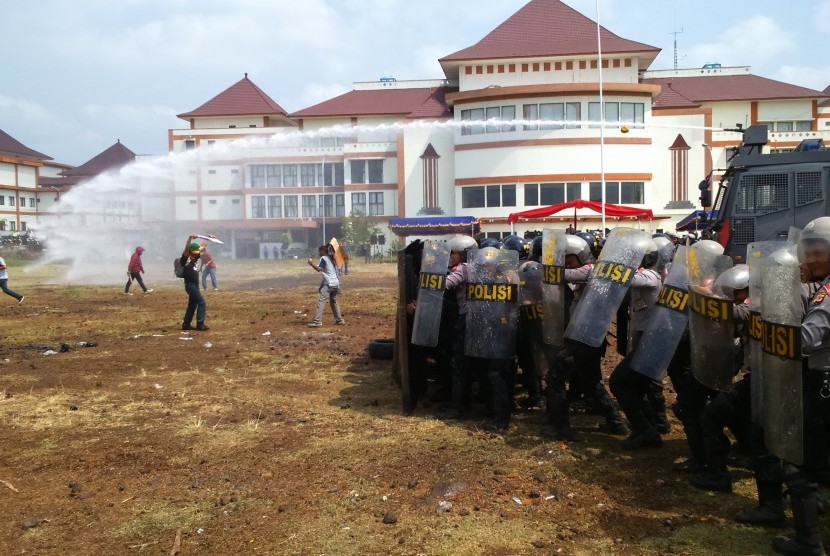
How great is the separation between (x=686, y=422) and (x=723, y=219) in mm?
7137

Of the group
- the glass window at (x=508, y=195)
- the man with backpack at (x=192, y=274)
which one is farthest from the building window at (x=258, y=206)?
the man with backpack at (x=192, y=274)

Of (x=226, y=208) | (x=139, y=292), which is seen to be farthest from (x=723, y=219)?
(x=226, y=208)

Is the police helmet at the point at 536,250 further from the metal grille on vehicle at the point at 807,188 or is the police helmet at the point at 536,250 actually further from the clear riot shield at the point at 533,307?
the metal grille on vehicle at the point at 807,188

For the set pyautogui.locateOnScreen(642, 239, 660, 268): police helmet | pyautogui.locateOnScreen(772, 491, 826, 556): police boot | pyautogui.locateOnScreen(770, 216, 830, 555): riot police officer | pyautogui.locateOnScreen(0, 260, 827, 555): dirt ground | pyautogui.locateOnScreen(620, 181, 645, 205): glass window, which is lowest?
pyautogui.locateOnScreen(0, 260, 827, 555): dirt ground

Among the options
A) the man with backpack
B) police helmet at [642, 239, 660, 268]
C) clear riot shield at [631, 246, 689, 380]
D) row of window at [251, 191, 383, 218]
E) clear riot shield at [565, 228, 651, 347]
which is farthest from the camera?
row of window at [251, 191, 383, 218]

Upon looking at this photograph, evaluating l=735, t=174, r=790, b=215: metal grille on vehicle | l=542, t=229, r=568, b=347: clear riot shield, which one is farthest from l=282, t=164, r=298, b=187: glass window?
l=542, t=229, r=568, b=347: clear riot shield

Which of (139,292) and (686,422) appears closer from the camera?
(686,422)

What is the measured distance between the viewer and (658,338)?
569 centimetres

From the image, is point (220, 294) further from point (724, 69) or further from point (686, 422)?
point (724, 69)

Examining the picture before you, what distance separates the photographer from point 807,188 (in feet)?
34.3

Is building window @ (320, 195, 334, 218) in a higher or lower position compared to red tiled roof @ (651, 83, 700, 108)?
lower

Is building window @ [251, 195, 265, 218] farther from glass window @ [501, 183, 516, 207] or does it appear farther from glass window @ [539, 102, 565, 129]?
glass window @ [539, 102, 565, 129]

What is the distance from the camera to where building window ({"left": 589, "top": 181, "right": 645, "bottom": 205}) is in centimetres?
4459

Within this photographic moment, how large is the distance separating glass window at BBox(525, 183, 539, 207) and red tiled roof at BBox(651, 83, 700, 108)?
1229 centimetres
